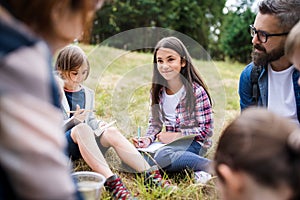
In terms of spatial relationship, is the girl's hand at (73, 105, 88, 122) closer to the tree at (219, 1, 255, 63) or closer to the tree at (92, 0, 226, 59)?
the tree at (92, 0, 226, 59)

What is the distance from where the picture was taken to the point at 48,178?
63 centimetres

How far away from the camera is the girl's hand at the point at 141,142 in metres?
2.27

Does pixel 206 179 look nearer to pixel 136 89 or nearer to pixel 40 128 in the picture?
pixel 40 128

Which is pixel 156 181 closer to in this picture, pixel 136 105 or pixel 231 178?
pixel 231 178

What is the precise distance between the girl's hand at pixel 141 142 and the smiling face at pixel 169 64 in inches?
14.6

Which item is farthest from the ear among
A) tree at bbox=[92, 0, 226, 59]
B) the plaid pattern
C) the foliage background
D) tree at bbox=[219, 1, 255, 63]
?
tree at bbox=[219, 1, 255, 63]

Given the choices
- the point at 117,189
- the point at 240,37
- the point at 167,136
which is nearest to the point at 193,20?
the point at 240,37

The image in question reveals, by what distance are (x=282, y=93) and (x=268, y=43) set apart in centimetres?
26

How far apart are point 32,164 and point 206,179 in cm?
142

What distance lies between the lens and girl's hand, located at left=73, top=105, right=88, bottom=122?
6.64ft

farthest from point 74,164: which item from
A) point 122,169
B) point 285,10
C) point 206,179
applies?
point 285,10

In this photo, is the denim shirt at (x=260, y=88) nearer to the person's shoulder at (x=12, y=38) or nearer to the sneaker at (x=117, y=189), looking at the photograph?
the sneaker at (x=117, y=189)

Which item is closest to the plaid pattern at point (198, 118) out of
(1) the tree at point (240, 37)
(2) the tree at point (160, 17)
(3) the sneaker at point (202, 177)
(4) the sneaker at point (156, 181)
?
(3) the sneaker at point (202, 177)

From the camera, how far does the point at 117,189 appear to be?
1767 mm
